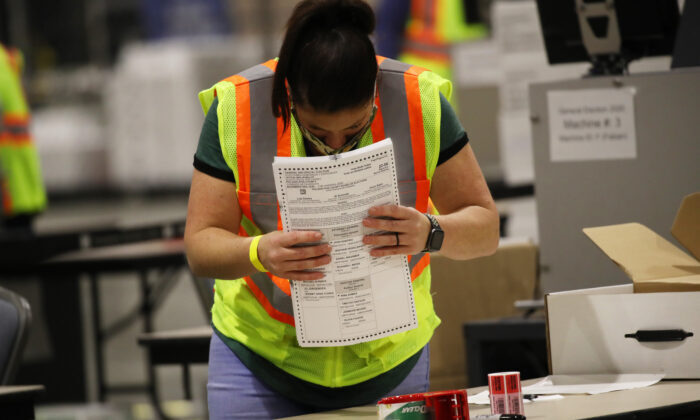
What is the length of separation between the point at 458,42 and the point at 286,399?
5.27 m

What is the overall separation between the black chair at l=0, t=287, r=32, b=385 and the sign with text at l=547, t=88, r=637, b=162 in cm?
152

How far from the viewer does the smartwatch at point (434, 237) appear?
73.2 inches

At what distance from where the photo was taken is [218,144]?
1946 mm

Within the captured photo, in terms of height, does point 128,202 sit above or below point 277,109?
below

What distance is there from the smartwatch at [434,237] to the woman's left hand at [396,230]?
0.02 m

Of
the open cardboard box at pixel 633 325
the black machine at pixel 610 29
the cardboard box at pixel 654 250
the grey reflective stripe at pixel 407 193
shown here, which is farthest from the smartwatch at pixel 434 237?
the black machine at pixel 610 29

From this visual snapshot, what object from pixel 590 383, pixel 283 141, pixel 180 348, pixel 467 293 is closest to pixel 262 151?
pixel 283 141

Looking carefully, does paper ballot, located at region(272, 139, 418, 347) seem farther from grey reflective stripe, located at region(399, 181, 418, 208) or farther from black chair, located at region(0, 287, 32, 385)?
black chair, located at region(0, 287, 32, 385)

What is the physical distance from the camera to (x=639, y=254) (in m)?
2.19

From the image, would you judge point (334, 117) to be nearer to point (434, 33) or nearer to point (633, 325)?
point (633, 325)

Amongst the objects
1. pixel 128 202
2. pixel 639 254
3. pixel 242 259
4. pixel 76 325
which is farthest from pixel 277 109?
pixel 128 202

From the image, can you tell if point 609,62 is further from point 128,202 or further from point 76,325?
point 128,202

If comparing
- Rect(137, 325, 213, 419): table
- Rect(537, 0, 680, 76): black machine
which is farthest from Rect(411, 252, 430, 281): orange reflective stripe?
Rect(137, 325, 213, 419): table

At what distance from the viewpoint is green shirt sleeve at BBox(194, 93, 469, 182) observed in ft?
6.39
